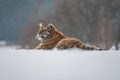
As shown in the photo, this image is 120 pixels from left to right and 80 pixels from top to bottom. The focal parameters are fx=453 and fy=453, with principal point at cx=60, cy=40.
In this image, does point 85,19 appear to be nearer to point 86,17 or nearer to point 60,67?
point 86,17

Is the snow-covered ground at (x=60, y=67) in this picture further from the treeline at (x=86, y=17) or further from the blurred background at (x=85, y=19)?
the treeline at (x=86, y=17)

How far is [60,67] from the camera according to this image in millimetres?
1529

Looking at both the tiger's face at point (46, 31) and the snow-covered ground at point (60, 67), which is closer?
the snow-covered ground at point (60, 67)

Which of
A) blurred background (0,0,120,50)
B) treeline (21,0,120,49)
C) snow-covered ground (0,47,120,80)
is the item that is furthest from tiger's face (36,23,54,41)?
treeline (21,0,120,49)

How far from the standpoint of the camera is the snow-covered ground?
151 centimetres

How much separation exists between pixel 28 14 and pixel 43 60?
186 feet

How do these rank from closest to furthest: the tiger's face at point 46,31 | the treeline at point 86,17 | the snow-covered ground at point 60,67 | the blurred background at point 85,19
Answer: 1. the snow-covered ground at point 60,67
2. the tiger's face at point 46,31
3. the blurred background at point 85,19
4. the treeline at point 86,17

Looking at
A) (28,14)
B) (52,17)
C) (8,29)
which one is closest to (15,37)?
(8,29)

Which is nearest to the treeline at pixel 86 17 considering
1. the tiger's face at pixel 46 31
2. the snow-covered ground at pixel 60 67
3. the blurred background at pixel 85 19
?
the blurred background at pixel 85 19

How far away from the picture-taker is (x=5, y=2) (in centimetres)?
5256

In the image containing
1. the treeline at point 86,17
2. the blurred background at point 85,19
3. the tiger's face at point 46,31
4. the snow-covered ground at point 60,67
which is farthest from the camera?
the treeline at point 86,17

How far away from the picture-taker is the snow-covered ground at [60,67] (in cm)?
151

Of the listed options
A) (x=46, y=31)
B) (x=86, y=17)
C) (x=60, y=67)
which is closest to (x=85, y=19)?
(x=86, y=17)

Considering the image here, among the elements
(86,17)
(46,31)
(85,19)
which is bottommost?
(46,31)
